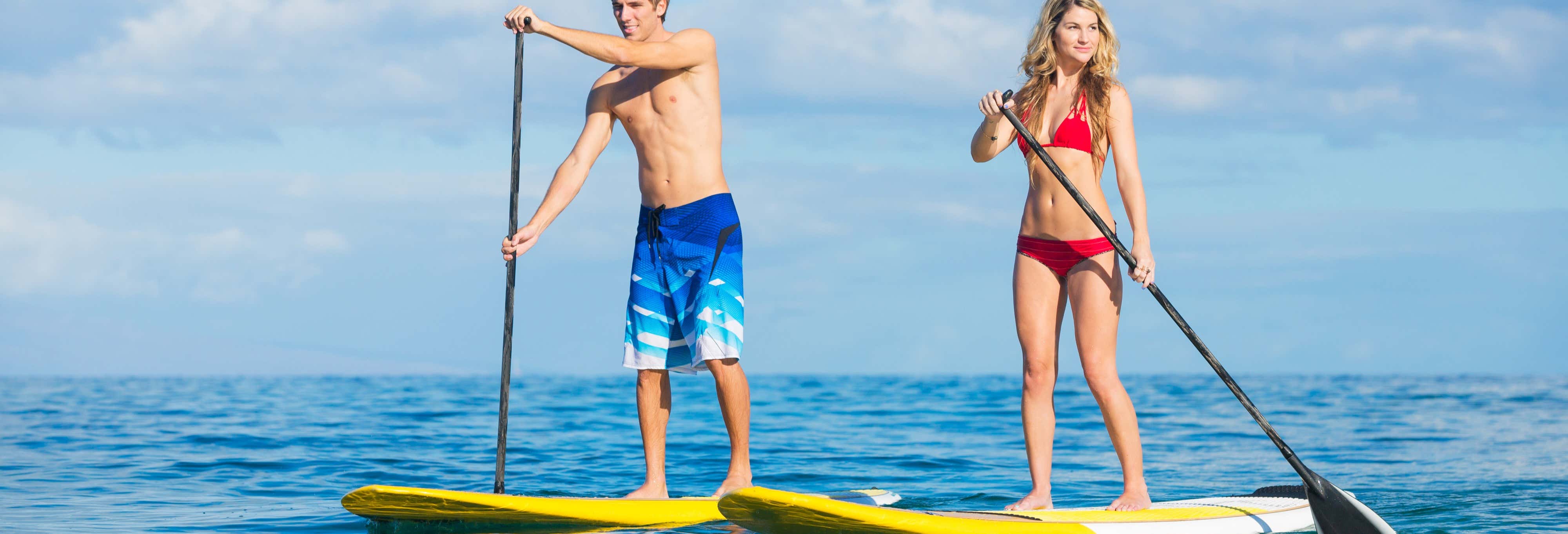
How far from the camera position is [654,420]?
500cm

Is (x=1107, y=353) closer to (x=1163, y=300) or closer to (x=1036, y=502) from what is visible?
(x=1163, y=300)

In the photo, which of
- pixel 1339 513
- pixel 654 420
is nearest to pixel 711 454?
pixel 654 420

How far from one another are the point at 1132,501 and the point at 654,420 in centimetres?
197

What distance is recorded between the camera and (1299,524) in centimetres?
461

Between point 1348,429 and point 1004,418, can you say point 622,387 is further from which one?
point 1348,429

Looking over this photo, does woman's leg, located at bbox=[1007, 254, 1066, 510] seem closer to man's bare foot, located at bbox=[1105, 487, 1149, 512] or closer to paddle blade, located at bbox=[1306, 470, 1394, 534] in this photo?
man's bare foot, located at bbox=[1105, 487, 1149, 512]

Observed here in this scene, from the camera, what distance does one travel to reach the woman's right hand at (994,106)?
4.38m

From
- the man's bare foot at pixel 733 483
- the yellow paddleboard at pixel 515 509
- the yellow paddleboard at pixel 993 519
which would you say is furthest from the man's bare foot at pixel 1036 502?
the man's bare foot at pixel 733 483

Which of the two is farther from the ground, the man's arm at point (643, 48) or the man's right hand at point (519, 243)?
the man's arm at point (643, 48)

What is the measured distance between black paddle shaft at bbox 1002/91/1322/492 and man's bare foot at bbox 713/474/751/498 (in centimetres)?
175

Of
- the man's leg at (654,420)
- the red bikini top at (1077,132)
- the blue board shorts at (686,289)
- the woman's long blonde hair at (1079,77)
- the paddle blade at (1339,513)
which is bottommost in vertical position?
the paddle blade at (1339,513)

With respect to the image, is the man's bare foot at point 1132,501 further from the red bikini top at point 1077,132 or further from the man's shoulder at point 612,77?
the man's shoulder at point 612,77

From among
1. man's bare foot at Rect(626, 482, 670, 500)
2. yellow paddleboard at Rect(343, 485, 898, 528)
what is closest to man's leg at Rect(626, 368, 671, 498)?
man's bare foot at Rect(626, 482, 670, 500)

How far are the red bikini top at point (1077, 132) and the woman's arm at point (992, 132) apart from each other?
0.32ft
